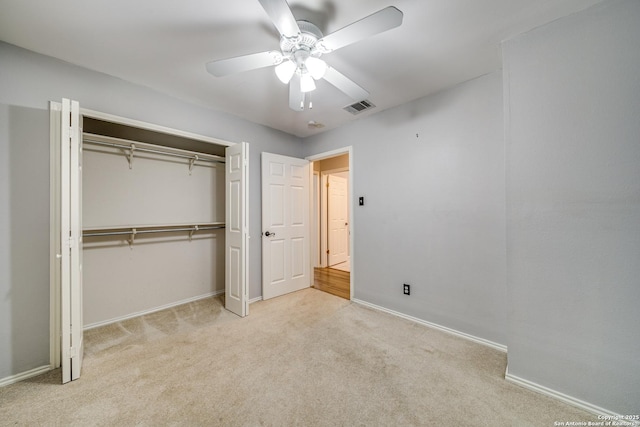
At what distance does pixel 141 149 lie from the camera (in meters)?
2.86

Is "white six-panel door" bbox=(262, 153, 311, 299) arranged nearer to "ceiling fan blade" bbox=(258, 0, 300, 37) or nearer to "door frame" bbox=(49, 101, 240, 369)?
"door frame" bbox=(49, 101, 240, 369)

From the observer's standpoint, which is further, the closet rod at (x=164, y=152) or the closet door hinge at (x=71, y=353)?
the closet rod at (x=164, y=152)

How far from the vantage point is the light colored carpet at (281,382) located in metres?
1.47

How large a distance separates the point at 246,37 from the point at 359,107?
1488mm

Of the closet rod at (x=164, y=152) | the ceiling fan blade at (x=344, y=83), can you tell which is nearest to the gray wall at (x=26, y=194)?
the closet rod at (x=164, y=152)

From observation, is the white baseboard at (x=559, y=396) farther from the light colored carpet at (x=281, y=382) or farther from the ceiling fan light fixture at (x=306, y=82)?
the ceiling fan light fixture at (x=306, y=82)

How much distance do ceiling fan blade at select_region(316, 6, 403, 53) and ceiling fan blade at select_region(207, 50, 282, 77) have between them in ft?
1.07

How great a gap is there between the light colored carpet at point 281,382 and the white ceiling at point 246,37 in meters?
2.57

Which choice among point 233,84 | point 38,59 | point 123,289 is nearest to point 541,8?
point 233,84

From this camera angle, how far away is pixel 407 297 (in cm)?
283

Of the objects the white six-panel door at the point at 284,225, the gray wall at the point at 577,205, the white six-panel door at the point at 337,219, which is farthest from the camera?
the white six-panel door at the point at 337,219

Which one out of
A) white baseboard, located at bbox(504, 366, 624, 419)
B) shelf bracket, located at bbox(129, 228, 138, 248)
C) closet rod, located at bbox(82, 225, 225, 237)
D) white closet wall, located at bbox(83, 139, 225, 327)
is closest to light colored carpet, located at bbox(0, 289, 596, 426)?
white baseboard, located at bbox(504, 366, 624, 419)

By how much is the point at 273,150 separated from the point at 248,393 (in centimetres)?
302

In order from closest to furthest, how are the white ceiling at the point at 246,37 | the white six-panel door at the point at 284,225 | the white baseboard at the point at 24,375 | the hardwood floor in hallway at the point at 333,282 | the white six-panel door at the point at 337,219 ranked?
the white ceiling at the point at 246,37 < the white baseboard at the point at 24,375 < the white six-panel door at the point at 284,225 < the hardwood floor in hallway at the point at 333,282 < the white six-panel door at the point at 337,219
